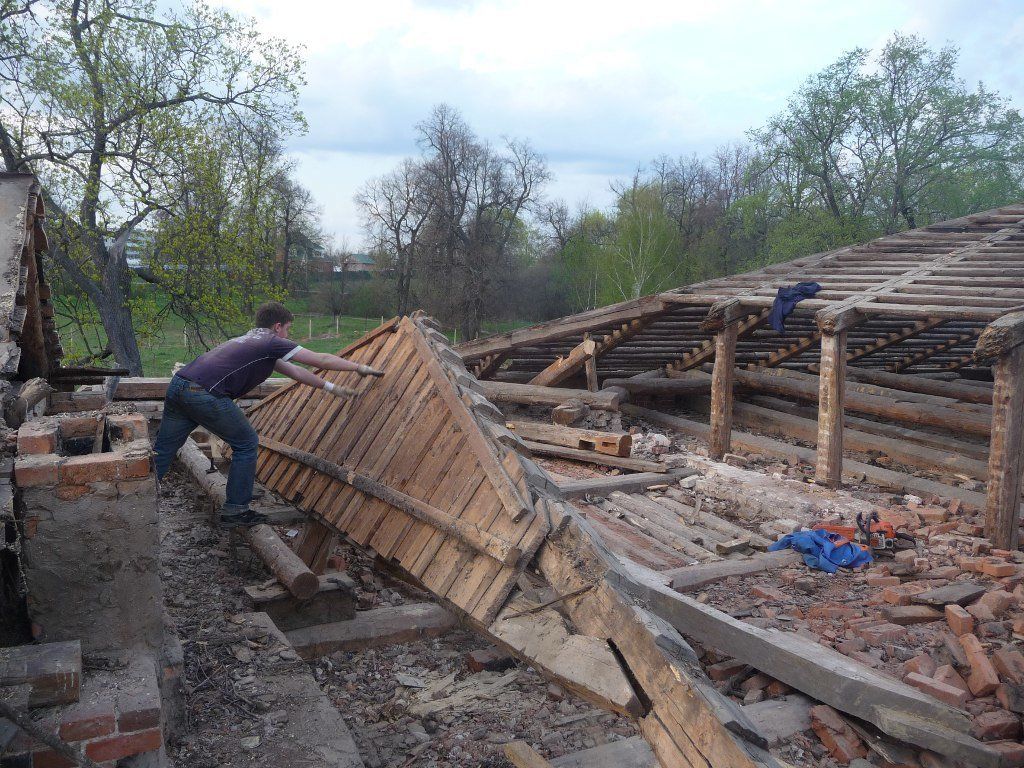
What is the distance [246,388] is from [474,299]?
2886cm

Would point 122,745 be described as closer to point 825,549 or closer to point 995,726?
point 995,726

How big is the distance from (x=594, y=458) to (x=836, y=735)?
5.77 meters

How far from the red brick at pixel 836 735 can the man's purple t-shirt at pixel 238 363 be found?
4.52 metres

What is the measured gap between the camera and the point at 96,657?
3135 mm

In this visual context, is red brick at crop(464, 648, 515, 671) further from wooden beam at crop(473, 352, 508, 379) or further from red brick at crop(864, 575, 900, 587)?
wooden beam at crop(473, 352, 508, 379)

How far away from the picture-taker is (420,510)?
491 cm

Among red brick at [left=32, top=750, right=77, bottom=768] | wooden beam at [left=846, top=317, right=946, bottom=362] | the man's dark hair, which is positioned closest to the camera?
red brick at [left=32, top=750, right=77, bottom=768]

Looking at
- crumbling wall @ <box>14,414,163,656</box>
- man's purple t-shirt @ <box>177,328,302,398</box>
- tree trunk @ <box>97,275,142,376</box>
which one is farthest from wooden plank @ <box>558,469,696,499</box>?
tree trunk @ <box>97,275,142,376</box>

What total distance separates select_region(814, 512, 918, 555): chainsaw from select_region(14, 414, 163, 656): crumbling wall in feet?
21.8

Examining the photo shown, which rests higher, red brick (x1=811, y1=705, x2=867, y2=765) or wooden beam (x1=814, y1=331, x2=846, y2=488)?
wooden beam (x1=814, y1=331, x2=846, y2=488)

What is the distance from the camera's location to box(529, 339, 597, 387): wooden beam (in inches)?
507

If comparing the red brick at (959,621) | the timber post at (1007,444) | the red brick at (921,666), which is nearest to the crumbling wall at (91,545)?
the red brick at (921,666)

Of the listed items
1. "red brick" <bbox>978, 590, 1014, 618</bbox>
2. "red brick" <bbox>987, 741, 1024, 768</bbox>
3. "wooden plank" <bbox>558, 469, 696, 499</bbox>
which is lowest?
"red brick" <bbox>987, 741, 1024, 768</bbox>

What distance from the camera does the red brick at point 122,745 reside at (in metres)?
2.71
